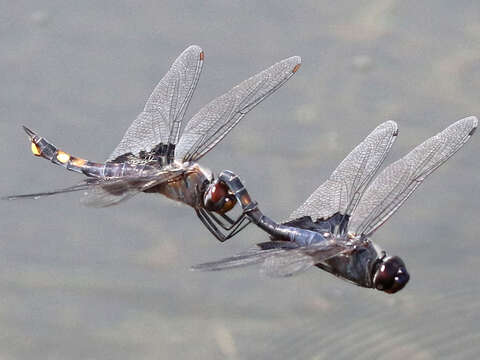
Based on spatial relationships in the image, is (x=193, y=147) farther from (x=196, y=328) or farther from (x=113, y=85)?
(x=113, y=85)

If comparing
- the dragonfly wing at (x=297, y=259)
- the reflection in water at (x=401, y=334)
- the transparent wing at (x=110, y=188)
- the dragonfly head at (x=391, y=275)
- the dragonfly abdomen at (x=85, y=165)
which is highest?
the dragonfly abdomen at (x=85, y=165)

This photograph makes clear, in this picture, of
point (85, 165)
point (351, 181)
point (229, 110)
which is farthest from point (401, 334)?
point (85, 165)

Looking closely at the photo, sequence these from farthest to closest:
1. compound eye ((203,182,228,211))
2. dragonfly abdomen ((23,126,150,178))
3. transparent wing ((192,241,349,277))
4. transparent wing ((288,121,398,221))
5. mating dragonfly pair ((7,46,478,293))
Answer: dragonfly abdomen ((23,126,150,178)) → transparent wing ((288,121,398,221)) → compound eye ((203,182,228,211)) → mating dragonfly pair ((7,46,478,293)) → transparent wing ((192,241,349,277))

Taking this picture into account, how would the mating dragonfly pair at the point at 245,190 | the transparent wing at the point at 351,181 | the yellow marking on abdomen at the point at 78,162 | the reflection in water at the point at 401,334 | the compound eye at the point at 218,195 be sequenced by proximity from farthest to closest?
Answer: 1. the reflection in water at the point at 401,334
2. the yellow marking on abdomen at the point at 78,162
3. the transparent wing at the point at 351,181
4. the compound eye at the point at 218,195
5. the mating dragonfly pair at the point at 245,190

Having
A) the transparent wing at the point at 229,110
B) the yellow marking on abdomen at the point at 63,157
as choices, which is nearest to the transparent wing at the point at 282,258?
the transparent wing at the point at 229,110

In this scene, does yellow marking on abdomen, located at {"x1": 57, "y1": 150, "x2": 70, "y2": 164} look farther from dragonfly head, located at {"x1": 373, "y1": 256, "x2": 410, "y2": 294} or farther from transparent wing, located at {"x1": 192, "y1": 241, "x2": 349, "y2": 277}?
dragonfly head, located at {"x1": 373, "y1": 256, "x2": 410, "y2": 294}

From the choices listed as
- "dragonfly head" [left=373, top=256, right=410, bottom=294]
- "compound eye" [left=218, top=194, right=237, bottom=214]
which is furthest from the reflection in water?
"dragonfly head" [left=373, top=256, right=410, bottom=294]

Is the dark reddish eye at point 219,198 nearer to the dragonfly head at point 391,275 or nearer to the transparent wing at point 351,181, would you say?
the transparent wing at point 351,181

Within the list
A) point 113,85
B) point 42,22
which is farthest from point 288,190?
point 42,22
